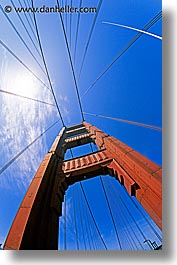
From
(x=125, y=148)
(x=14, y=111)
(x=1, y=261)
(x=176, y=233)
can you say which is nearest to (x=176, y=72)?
(x=125, y=148)

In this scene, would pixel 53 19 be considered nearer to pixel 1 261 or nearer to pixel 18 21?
pixel 18 21

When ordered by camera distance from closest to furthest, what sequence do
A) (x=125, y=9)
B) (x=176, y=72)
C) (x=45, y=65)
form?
(x=176, y=72)
(x=125, y=9)
(x=45, y=65)

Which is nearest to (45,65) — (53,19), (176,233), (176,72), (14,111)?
(53,19)

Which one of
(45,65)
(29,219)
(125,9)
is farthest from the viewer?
(45,65)

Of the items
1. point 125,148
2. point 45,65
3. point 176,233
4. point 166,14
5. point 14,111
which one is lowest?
point 176,233

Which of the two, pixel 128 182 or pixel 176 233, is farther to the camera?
pixel 128 182

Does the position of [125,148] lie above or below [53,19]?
below
